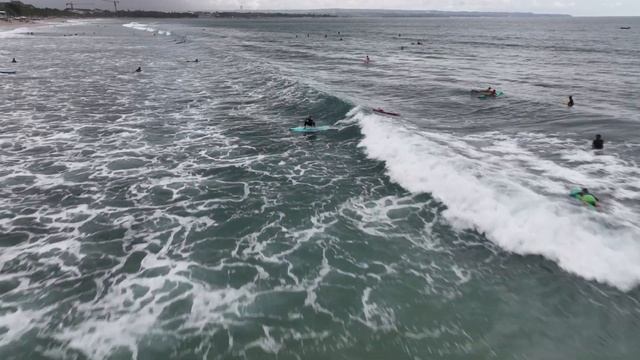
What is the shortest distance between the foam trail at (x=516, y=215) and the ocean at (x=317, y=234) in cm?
8

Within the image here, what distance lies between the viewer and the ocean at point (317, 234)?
33.1ft

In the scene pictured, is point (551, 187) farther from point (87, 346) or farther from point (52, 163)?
point (52, 163)

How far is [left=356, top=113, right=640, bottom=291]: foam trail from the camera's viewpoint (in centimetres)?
1273

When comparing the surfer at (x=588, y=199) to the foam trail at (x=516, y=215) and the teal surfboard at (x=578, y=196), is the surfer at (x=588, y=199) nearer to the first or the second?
the teal surfboard at (x=578, y=196)

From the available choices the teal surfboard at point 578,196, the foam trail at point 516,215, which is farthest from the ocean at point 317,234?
the teal surfboard at point 578,196

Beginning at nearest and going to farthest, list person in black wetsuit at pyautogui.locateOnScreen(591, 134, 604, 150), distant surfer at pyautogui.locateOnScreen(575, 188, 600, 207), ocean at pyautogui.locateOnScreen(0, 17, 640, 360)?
1. ocean at pyautogui.locateOnScreen(0, 17, 640, 360)
2. distant surfer at pyautogui.locateOnScreen(575, 188, 600, 207)
3. person in black wetsuit at pyautogui.locateOnScreen(591, 134, 604, 150)

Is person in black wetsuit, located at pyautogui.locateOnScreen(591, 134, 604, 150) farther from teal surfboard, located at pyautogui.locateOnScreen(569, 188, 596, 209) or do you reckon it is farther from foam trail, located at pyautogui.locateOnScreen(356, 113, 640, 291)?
teal surfboard, located at pyautogui.locateOnScreen(569, 188, 596, 209)

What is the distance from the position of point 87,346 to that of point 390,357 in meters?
6.95

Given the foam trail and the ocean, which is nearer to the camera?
the ocean

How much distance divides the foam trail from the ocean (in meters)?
0.08

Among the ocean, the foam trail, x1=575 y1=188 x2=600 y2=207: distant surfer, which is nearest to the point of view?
the ocean

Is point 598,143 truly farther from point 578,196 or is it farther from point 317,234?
point 317,234

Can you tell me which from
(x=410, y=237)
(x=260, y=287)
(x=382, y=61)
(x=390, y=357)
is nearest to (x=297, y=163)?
(x=410, y=237)

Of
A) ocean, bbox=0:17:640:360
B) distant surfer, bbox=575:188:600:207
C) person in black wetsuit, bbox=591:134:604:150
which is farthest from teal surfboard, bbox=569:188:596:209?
person in black wetsuit, bbox=591:134:604:150
